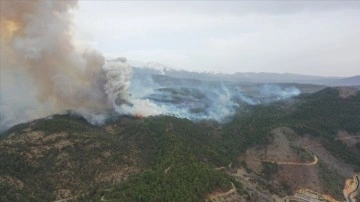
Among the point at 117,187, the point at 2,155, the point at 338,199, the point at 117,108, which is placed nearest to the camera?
the point at 117,187

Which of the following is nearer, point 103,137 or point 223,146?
point 103,137

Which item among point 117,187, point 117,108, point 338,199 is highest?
point 117,108

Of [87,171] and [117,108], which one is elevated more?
[117,108]

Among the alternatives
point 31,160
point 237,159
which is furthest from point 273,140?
point 31,160

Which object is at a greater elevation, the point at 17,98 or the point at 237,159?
the point at 17,98

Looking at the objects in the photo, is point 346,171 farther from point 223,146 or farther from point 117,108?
point 117,108

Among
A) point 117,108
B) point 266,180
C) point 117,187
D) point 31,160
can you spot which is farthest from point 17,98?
point 266,180

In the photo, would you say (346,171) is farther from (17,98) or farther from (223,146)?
(17,98)

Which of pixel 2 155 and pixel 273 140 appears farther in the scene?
pixel 273 140

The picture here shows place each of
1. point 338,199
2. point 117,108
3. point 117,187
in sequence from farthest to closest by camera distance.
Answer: point 117,108, point 338,199, point 117,187
